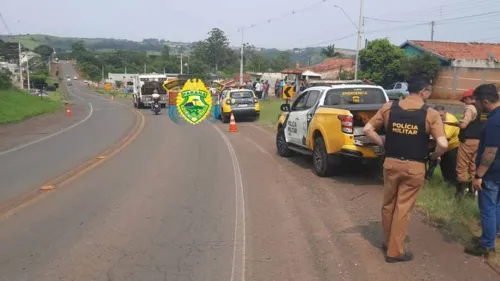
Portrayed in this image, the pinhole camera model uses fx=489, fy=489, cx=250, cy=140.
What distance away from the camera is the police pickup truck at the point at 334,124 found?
905cm

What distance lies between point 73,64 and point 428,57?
172227mm

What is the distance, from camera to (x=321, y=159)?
9.88 m

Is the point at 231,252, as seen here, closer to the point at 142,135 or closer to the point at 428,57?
the point at 142,135

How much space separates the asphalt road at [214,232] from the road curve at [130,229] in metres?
0.01

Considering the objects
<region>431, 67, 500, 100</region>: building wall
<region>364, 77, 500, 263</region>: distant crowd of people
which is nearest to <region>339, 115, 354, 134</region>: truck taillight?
<region>364, 77, 500, 263</region>: distant crowd of people

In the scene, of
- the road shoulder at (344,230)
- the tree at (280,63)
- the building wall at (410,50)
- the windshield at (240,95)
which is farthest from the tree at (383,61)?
the tree at (280,63)

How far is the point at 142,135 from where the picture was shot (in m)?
18.7

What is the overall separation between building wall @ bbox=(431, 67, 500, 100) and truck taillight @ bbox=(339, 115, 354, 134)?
2752 centimetres

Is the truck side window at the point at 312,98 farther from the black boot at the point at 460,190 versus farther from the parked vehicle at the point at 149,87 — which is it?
the parked vehicle at the point at 149,87

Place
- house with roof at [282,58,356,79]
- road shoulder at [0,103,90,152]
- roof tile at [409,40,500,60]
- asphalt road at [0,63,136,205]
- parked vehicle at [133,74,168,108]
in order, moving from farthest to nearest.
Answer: house with roof at [282,58,356,79]
roof tile at [409,40,500,60]
parked vehicle at [133,74,168,108]
road shoulder at [0,103,90,152]
asphalt road at [0,63,136,205]

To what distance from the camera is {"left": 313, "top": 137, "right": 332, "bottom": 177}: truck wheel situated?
380 inches

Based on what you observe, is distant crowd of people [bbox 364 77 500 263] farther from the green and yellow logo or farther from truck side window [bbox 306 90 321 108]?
the green and yellow logo

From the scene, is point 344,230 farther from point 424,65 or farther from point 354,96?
point 424,65

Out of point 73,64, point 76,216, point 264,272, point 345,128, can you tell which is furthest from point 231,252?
point 73,64
